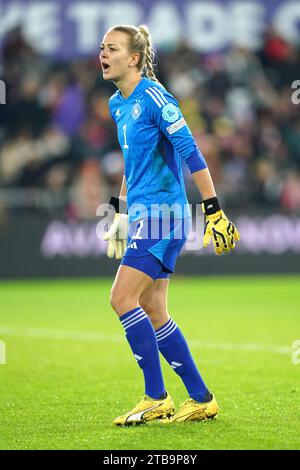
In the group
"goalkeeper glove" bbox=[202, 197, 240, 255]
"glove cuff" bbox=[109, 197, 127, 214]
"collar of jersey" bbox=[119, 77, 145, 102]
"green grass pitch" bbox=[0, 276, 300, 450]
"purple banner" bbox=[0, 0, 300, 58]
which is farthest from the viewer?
"purple banner" bbox=[0, 0, 300, 58]

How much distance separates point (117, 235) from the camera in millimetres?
6340

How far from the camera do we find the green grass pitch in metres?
5.27

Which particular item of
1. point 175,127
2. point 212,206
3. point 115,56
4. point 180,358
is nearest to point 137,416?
point 180,358

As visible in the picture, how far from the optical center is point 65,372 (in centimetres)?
799

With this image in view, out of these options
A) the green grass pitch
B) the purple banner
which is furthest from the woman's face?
the purple banner

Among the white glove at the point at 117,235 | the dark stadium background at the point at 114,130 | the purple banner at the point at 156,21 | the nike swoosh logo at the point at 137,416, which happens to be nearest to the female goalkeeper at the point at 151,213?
the nike swoosh logo at the point at 137,416

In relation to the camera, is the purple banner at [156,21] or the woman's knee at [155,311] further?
the purple banner at [156,21]

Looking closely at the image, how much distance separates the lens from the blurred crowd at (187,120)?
677 inches

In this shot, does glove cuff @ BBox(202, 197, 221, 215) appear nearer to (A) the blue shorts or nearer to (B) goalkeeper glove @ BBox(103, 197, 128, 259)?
(A) the blue shorts

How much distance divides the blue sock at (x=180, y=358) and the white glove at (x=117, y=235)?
742 millimetres

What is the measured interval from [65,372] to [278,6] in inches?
532

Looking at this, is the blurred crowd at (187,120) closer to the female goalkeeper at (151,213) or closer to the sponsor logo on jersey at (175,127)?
the female goalkeeper at (151,213)

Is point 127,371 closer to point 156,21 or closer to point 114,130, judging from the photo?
point 114,130
